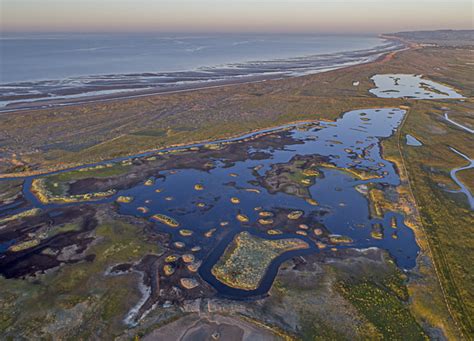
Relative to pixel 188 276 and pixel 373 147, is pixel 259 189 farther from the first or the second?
pixel 373 147

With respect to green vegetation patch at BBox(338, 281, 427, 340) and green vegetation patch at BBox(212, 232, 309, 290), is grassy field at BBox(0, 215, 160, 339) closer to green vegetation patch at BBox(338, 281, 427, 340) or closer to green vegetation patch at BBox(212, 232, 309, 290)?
green vegetation patch at BBox(212, 232, 309, 290)

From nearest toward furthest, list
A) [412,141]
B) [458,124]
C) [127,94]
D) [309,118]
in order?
[412,141] < [458,124] < [309,118] < [127,94]

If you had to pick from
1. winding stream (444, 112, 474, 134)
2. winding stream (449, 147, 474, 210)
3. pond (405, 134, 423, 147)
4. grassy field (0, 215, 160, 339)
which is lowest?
winding stream (444, 112, 474, 134)

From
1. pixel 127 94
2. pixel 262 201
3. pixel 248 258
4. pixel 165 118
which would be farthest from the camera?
pixel 127 94

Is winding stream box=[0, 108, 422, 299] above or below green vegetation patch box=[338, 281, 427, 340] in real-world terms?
below

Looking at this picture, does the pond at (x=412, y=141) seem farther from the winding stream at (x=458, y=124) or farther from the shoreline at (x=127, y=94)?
the shoreline at (x=127, y=94)

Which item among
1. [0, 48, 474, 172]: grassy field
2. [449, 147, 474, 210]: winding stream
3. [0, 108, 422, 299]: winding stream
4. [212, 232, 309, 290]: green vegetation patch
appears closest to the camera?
[212, 232, 309, 290]: green vegetation patch

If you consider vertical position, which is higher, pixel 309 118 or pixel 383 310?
pixel 383 310

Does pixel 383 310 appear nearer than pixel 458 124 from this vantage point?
Yes

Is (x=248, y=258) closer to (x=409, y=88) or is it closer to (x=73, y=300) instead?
(x=73, y=300)

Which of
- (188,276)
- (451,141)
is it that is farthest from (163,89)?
(188,276)

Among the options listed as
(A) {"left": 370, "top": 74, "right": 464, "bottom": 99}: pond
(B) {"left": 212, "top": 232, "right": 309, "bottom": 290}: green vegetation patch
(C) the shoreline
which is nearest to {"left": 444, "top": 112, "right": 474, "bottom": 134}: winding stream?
(A) {"left": 370, "top": 74, "right": 464, "bottom": 99}: pond

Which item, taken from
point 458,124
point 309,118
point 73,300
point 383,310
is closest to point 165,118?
point 309,118

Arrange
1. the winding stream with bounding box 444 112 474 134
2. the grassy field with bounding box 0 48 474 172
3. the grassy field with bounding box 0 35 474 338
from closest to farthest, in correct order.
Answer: the grassy field with bounding box 0 35 474 338 → the grassy field with bounding box 0 48 474 172 → the winding stream with bounding box 444 112 474 134
